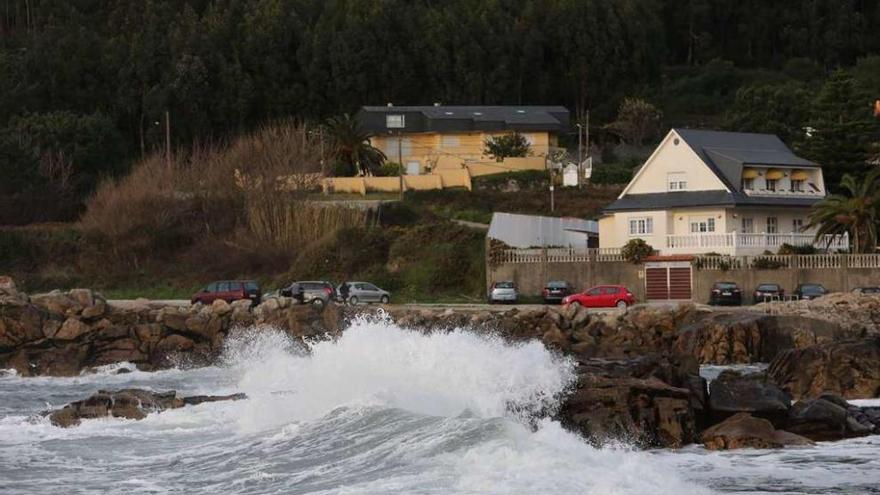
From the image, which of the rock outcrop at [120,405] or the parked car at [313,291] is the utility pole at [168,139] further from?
the rock outcrop at [120,405]

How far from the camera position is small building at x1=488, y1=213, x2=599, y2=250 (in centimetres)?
6531

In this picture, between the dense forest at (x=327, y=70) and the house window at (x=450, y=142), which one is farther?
the house window at (x=450, y=142)

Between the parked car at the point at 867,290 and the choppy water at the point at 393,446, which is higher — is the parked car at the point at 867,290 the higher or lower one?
the higher one

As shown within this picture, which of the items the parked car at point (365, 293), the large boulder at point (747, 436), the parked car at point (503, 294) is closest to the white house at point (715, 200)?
the parked car at point (503, 294)

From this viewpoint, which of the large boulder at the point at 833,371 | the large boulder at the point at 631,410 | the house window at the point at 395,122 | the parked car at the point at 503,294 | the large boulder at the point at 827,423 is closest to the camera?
the large boulder at the point at 631,410

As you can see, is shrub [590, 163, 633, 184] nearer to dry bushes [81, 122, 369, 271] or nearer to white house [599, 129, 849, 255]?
dry bushes [81, 122, 369, 271]

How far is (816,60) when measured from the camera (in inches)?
5261

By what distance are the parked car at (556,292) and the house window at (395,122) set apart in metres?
39.9

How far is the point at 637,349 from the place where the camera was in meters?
41.6

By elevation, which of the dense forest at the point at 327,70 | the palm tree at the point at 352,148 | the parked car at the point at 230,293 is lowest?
the parked car at the point at 230,293

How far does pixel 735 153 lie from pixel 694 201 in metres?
4.56

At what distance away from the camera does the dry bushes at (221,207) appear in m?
71.1

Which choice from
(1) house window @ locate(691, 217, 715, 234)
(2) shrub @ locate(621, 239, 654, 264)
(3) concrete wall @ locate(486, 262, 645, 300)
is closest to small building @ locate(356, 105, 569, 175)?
(1) house window @ locate(691, 217, 715, 234)

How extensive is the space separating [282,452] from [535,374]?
451 cm
